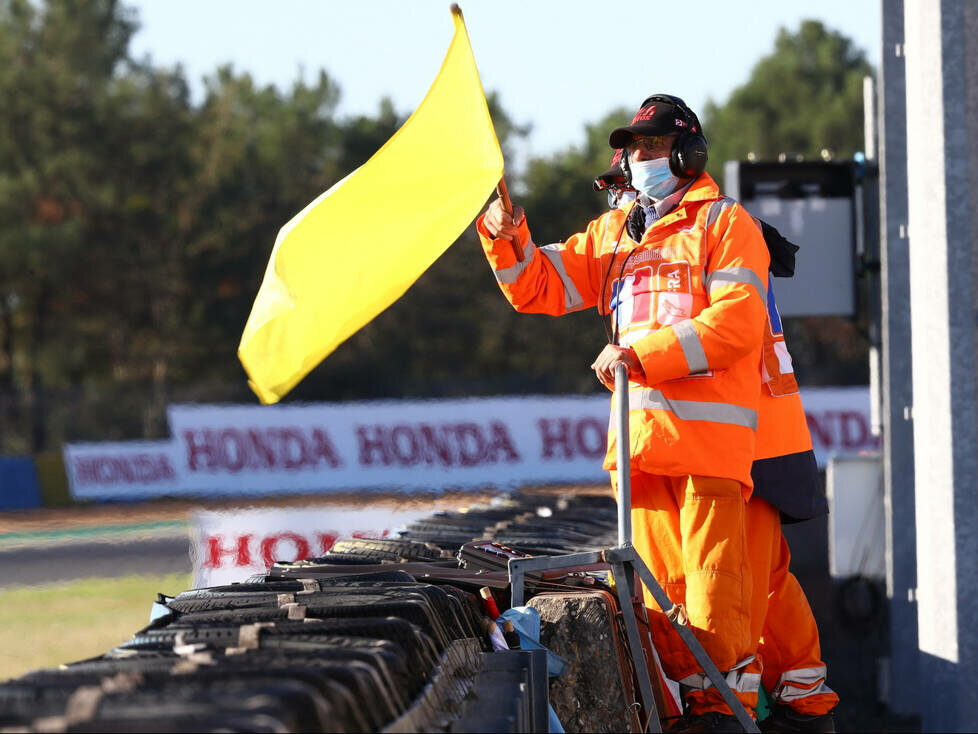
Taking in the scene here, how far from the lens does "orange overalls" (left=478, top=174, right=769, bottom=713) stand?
4.38 m

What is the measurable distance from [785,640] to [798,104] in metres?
57.0

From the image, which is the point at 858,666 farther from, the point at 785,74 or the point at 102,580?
the point at 785,74

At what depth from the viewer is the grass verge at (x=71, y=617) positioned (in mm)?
9758

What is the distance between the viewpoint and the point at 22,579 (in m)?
15.3

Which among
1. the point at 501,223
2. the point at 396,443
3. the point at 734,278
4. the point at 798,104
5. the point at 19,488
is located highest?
the point at 798,104

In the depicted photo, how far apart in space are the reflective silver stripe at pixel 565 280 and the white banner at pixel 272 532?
4.53 metres

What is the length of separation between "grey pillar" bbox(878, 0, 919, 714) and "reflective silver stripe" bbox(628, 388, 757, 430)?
2.95m

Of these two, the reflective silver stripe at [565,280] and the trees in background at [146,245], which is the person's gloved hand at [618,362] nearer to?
the reflective silver stripe at [565,280]

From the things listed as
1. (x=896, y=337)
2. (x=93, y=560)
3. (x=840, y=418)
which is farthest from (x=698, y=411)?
(x=840, y=418)

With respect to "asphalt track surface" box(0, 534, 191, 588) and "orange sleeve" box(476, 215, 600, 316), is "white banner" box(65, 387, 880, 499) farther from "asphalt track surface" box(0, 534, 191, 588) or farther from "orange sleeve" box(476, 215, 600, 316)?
"orange sleeve" box(476, 215, 600, 316)

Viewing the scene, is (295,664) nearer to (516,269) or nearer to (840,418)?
(516,269)

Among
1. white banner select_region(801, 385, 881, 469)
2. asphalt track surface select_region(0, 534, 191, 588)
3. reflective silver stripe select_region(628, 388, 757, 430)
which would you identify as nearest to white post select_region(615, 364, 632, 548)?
reflective silver stripe select_region(628, 388, 757, 430)

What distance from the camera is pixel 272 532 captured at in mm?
9820

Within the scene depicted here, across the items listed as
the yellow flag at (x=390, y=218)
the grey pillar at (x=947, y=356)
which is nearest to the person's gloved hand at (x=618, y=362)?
the yellow flag at (x=390, y=218)
